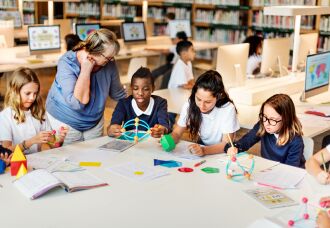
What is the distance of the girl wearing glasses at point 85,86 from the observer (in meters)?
2.84

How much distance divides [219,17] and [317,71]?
5.02m

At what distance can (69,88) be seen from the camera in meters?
2.89

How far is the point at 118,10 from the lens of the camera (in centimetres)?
1025

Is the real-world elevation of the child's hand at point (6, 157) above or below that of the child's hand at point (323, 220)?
above

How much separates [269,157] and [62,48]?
435 cm

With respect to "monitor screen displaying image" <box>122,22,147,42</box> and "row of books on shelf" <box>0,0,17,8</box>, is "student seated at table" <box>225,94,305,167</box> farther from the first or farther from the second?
"row of books on shelf" <box>0,0,17,8</box>

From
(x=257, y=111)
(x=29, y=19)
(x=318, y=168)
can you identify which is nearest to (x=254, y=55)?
(x=257, y=111)

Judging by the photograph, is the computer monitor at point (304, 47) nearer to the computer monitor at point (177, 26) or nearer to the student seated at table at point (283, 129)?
the computer monitor at point (177, 26)

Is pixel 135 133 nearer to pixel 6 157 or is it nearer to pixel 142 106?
pixel 142 106

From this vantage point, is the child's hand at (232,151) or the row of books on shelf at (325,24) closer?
the child's hand at (232,151)

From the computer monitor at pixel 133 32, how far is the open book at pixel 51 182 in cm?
500

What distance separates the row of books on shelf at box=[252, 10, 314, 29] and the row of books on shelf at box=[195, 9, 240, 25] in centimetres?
37

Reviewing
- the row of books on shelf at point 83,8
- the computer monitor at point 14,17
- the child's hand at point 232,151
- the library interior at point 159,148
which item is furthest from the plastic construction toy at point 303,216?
the row of books on shelf at point 83,8

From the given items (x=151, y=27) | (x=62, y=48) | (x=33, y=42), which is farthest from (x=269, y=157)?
(x=151, y=27)
